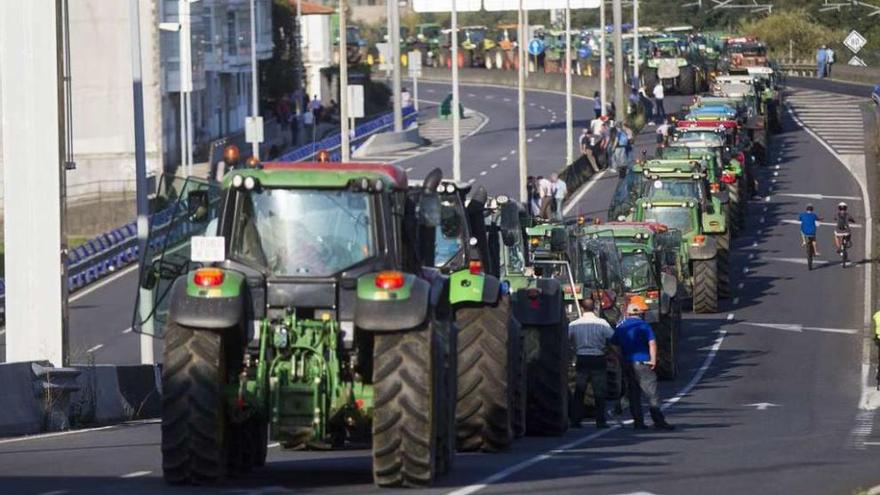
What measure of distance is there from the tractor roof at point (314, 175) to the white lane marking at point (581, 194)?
43.7 m

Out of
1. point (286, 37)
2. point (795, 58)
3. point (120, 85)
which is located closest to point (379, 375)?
point (120, 85)

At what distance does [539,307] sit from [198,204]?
6.56 m

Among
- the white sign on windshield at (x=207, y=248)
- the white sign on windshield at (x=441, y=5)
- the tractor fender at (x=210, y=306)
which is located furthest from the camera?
the white sign on windshield at (x=441, y=5)

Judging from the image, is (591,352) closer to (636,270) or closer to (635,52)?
(636,270)

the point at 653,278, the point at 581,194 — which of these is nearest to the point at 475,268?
the point at 653,278

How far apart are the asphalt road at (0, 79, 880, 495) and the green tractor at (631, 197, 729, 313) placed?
637 mm

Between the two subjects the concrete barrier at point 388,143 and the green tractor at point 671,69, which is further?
the green tractor at point 671,69

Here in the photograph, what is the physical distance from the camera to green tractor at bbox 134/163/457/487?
15258 mm

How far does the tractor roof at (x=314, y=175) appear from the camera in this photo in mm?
16016

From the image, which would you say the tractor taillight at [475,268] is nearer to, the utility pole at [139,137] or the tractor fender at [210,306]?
the tractor fender at [210,306]

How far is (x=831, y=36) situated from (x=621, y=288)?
9254 cm

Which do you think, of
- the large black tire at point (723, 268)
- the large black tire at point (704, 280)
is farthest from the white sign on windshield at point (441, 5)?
the large black tire at point (704, 280)

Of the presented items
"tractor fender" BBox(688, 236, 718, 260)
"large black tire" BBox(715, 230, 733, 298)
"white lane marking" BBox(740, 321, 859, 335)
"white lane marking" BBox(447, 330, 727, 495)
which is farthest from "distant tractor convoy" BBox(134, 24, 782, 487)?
"large black tire" BBox(715, 230, 733, 298)

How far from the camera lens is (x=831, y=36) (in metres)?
123
